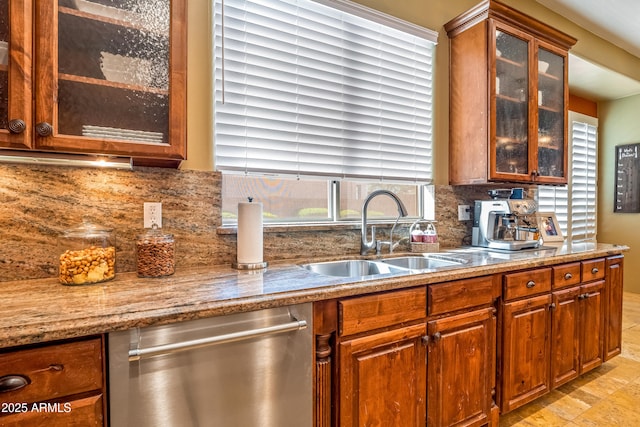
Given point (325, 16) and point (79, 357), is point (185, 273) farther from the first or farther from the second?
point (325, 16)

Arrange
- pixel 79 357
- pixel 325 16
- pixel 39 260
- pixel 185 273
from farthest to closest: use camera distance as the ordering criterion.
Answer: pixel 325 16, pixel 185 273, pixel 39 260, pixel 79 357

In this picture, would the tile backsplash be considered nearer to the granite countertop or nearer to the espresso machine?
the granite countertop

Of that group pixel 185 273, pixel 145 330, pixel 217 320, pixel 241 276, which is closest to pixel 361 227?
pixel 241 276

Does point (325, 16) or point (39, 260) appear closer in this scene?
point (39, 260)

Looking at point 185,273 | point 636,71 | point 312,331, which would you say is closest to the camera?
point 312,331

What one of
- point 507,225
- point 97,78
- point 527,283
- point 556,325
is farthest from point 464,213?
point 97,78

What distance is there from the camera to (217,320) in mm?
1055

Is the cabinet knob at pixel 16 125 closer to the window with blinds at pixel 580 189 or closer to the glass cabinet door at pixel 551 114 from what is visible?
the glass cabinet door at pixel 551 114

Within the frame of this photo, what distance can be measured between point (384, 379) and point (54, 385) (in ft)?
3.64

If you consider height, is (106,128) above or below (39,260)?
above

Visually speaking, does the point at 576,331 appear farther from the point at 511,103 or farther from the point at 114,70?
the point at 114,70

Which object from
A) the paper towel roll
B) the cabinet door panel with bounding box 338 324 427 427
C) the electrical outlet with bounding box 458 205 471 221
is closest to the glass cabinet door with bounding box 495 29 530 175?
the electrical outlet with bounding box 458 205 471 221

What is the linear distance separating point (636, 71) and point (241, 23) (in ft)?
15.1

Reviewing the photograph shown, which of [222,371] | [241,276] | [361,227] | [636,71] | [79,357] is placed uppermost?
[636,71]
